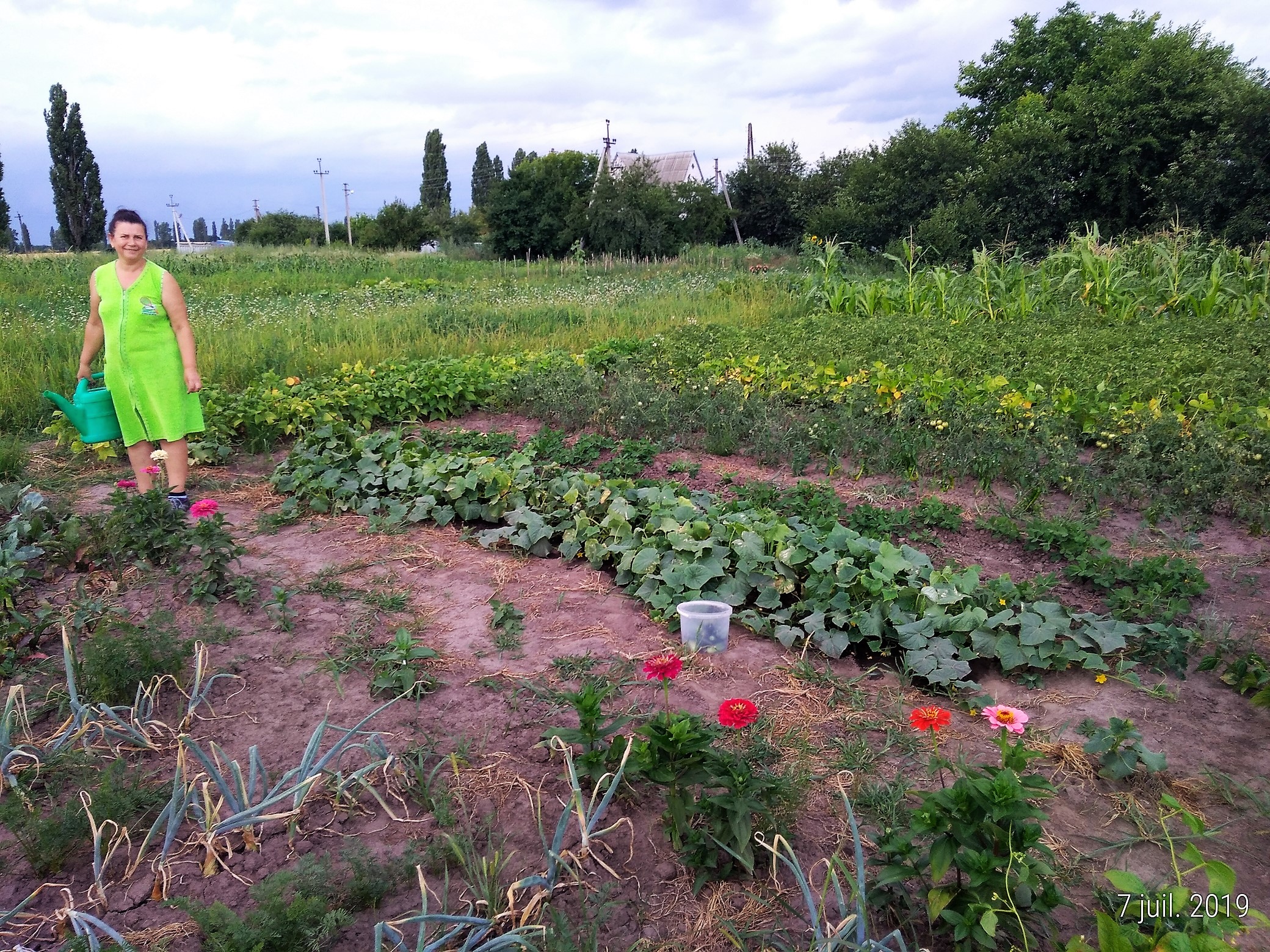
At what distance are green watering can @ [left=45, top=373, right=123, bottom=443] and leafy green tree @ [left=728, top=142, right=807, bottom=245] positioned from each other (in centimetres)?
2754

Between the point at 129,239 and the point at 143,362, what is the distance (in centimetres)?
64

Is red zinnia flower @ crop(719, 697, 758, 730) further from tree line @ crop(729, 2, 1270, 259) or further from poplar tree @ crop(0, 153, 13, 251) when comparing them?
poplar tree @ crop(0, 153, 13, 251)

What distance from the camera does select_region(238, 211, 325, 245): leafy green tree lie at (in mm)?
46156

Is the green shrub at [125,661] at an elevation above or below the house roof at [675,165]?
below

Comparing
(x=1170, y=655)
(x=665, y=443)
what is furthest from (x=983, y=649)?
(x=665, y=443)

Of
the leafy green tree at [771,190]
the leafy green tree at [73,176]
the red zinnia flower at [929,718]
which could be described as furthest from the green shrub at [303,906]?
the leafy green tree at [73,176]

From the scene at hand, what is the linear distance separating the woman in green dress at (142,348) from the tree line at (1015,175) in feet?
55.8

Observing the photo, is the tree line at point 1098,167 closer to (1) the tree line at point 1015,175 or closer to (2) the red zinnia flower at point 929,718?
(1) the tree line at point 1015,175

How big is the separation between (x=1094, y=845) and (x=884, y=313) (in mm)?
10106

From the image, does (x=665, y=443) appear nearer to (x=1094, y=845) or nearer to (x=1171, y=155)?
(x=1094, y=845)

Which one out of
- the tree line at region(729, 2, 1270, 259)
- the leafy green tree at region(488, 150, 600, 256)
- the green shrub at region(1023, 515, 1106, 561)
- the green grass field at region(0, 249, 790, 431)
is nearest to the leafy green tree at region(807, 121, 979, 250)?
the tree line at region(729, 2, 1270, 259)

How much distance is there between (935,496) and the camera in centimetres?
480

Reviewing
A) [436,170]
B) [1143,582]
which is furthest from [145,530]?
[436,170]

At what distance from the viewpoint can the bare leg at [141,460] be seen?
4598mm
